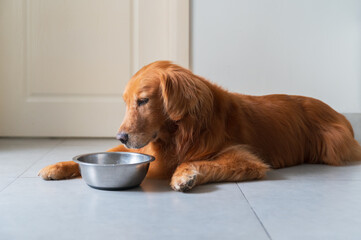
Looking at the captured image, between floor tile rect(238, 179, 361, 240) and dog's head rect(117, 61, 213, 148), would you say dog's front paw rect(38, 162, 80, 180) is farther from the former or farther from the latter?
floor tile rect(238, 179, 361, 240)

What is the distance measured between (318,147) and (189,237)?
1373mm

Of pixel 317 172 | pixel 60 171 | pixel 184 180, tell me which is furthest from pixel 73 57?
pixel 317 172

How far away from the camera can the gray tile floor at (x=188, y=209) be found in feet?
3.54

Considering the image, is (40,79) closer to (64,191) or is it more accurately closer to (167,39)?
(167,39)

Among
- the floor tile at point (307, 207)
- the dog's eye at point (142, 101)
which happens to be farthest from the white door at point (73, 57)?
the floor tile at point (307, 207)

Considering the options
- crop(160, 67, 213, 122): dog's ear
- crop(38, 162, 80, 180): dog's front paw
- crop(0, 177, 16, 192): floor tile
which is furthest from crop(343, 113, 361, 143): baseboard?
crop(0, 177, 16, 192): floor tile

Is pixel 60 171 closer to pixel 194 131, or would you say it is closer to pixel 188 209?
pixel 194 131

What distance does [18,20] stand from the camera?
9.97 ft

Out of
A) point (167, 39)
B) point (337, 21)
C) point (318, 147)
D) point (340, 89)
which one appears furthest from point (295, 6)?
point (318, 147)

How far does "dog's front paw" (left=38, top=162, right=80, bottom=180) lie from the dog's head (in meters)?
0.32

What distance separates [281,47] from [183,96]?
1.54 m

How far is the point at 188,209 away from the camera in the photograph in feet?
4.24

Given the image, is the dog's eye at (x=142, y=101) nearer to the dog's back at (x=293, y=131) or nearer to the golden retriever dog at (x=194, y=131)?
the golden retriever dog at (x=194, y=131)

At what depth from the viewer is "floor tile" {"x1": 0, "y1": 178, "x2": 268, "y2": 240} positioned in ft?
3.51
